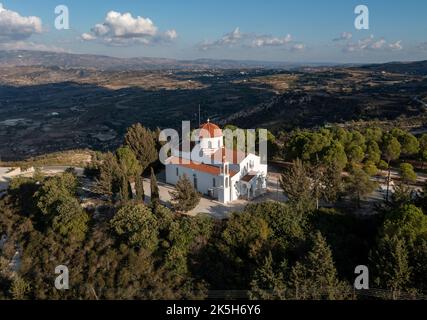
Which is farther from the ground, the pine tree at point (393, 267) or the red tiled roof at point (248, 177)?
the red tiled roof at point (248, 177)

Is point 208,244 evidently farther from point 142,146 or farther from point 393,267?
point 142,146

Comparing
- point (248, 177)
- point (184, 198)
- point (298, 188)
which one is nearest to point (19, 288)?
point (184, 198)

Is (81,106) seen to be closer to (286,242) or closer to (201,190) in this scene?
(201,190)

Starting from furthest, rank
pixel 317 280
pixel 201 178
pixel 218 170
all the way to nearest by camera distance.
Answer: pixel 201 178 < pixel 218 170 < pixel 317 280

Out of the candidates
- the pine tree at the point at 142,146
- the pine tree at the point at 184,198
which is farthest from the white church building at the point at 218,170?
the pine tree at the point at 142,146

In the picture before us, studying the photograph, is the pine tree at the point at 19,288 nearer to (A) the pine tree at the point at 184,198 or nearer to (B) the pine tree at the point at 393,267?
(A) the pine tree at the point at 184,198
